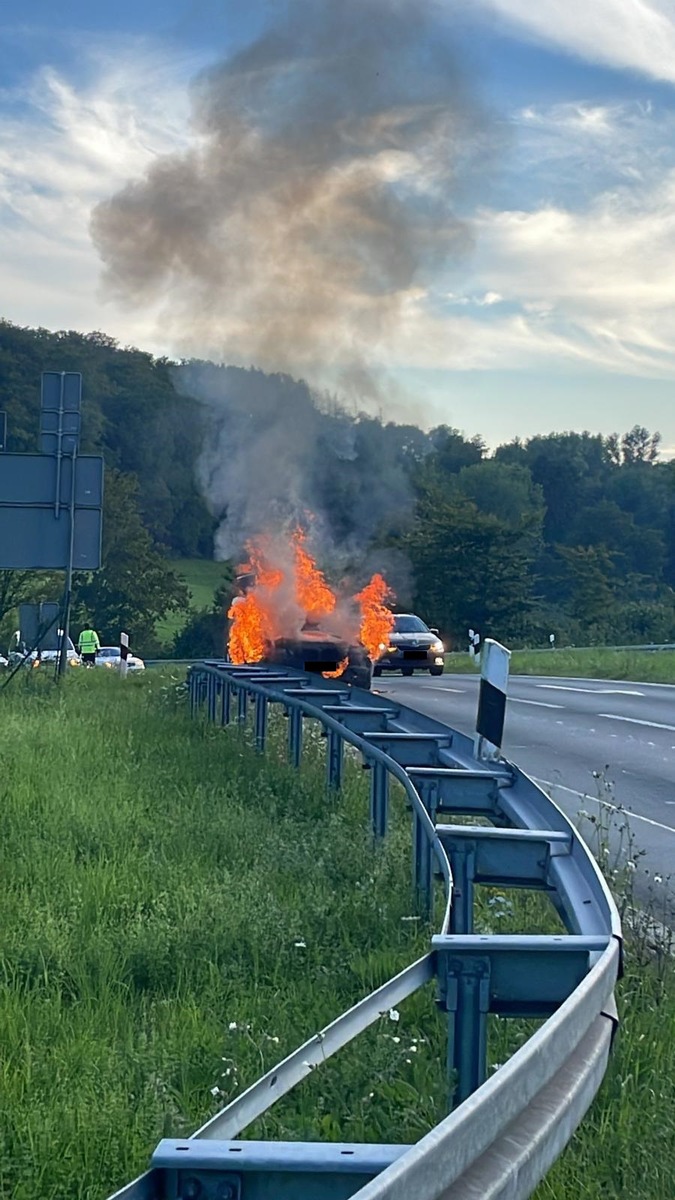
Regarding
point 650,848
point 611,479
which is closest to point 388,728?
point 650,848

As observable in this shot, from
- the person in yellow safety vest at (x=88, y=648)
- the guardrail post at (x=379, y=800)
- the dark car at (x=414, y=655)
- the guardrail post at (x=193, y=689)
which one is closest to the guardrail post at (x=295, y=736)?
→ the guardrail post at (x=379, y=800)

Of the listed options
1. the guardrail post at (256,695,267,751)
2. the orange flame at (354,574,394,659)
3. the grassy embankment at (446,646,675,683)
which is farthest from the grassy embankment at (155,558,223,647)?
the guardrail post at (256,695,267,751)

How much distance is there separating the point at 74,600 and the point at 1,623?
13993 mm

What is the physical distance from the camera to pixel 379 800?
8742mm

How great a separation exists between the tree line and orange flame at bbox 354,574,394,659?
0.44m

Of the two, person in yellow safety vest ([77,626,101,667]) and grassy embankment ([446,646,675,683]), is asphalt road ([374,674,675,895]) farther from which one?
person in yellow safety vest ([77,626,101,667])

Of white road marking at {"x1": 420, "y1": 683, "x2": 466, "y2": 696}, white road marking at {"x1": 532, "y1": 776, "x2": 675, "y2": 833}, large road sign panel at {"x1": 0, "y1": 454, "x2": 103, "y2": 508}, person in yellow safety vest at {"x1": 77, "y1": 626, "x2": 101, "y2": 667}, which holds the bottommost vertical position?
person in yellow safety vest at {"x1": 77, "y1": 626, "x2": 101, "y2": 667}

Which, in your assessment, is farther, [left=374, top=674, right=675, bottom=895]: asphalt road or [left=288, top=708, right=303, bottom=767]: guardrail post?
[left=374, top=674, right=675, bottom=895]: asphalt road

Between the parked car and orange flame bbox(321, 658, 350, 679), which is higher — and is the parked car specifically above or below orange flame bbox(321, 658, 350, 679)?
below

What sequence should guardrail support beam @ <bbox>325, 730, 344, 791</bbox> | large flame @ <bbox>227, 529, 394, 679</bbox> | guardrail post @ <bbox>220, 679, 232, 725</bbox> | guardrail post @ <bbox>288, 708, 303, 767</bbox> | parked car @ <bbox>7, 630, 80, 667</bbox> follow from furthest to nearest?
1. parked car @ <bbox>7, 630, 80, 667</bbox>
2. large flame @ <bbox>227, 529, 394, 679</bbox>
3. guardrail post @ <bbox>220, 679, 232, 725</bbox>
4. guardrail post @ <bbox>288, 708, 303, 767</bbox>
5. guardrail support beam @ <bbox>325, 730, 344, 791</bbox>

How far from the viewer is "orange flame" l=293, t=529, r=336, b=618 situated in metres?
21.5

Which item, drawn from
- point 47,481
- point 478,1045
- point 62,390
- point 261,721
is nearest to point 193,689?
point 47,481

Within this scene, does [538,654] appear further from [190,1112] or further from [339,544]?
[190,1112]

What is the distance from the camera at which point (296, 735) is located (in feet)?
38.4
